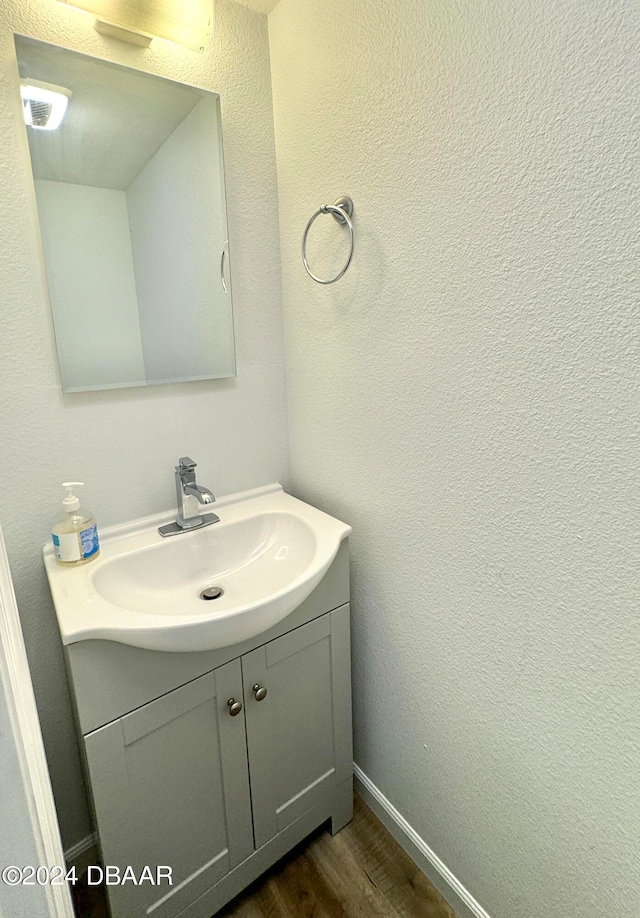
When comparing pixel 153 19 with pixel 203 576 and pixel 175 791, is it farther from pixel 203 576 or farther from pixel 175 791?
pixel 175 791

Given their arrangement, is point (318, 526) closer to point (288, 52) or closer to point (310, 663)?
point (310, 663)

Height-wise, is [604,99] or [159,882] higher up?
[604,99]

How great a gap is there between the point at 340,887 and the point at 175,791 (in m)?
0.56

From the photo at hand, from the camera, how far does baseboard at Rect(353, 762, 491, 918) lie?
3.65 ft

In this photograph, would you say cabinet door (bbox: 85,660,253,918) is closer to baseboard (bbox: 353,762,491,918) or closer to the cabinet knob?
the cabinet knob

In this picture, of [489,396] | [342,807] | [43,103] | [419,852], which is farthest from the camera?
[342,807]

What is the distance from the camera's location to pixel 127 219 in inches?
44.3

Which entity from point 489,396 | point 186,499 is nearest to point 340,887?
point 186,499

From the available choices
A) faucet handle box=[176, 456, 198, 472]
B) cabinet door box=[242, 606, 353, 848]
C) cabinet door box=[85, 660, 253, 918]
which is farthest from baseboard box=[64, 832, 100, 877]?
faucet handle box=[176, 456, 198, 472]

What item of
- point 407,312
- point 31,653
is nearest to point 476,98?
point 407,312

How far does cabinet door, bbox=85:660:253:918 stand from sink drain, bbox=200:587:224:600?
188mm

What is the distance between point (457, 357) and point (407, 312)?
16 cm

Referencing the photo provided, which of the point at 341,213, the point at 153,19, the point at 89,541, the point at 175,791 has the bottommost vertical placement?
the point at 175,791

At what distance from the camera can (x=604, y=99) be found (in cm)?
64
